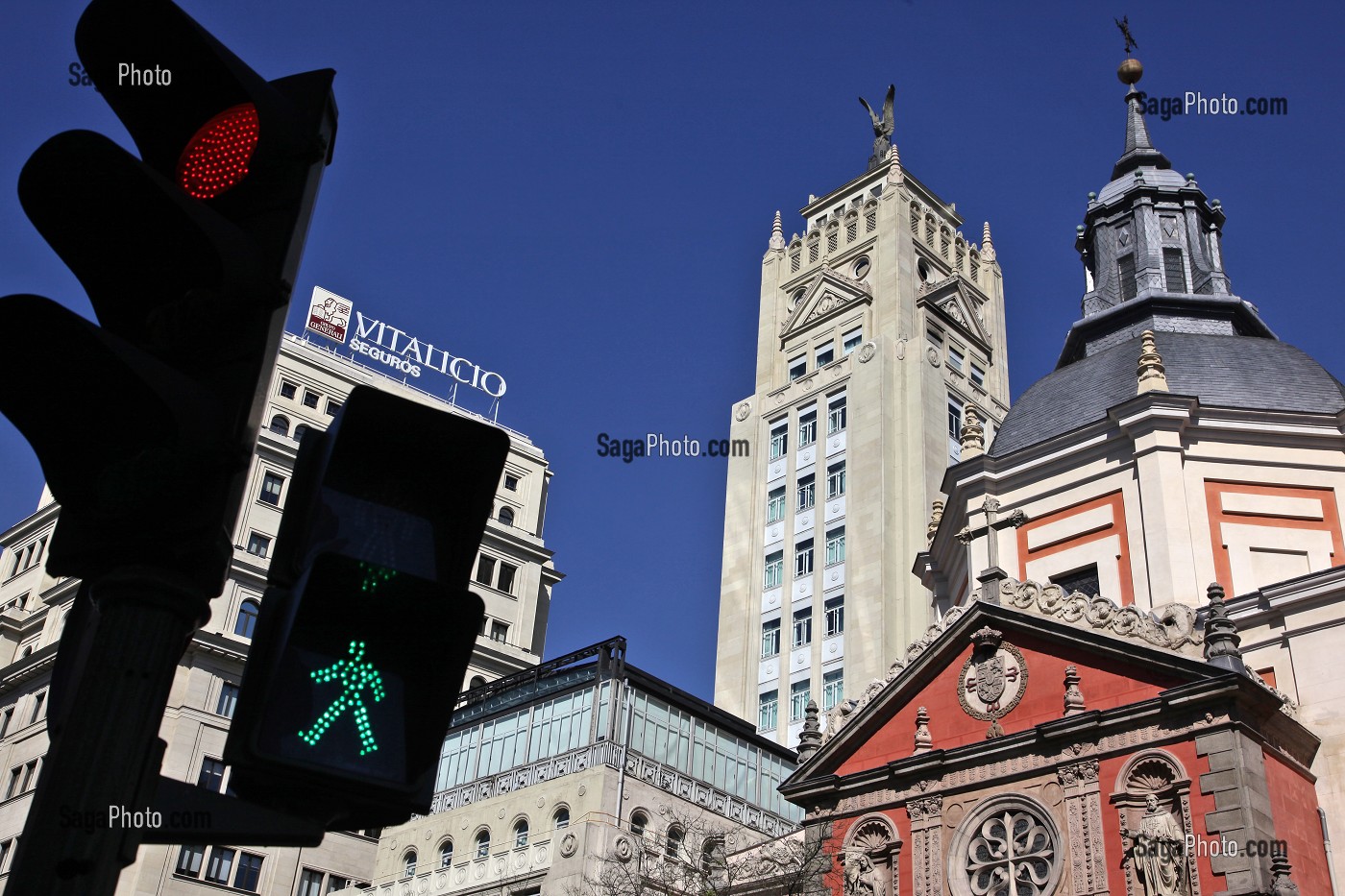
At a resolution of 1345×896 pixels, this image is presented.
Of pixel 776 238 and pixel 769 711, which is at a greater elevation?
pixel 776 238

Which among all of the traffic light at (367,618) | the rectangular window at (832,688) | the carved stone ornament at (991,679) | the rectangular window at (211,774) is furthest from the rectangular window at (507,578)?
the traffic light at (367,618)

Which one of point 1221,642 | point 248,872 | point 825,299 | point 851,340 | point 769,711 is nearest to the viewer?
point 1221,642

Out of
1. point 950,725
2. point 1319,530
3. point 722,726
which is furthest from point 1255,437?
point 722,726

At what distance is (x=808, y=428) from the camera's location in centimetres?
7444

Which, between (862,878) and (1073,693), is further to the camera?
(862,878)

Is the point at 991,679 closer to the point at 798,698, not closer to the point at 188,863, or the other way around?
the point at 798,698

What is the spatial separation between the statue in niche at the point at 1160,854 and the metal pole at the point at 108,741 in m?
25.6

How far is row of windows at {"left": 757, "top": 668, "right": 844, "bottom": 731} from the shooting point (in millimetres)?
63281

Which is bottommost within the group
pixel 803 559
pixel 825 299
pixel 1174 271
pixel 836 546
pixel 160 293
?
pixel 160 293

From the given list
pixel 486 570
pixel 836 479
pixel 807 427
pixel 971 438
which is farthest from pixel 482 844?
pixel 807 427

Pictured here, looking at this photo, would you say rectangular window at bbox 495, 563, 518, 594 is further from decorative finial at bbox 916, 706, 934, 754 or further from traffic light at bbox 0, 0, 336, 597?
traffic light at bbox 0, 0, 336, 597

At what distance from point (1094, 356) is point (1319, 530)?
10.2 meters

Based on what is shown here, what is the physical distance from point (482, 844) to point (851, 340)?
4084 cm

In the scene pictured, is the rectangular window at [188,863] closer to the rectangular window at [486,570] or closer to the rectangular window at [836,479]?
the rectangular window at [486,570]
